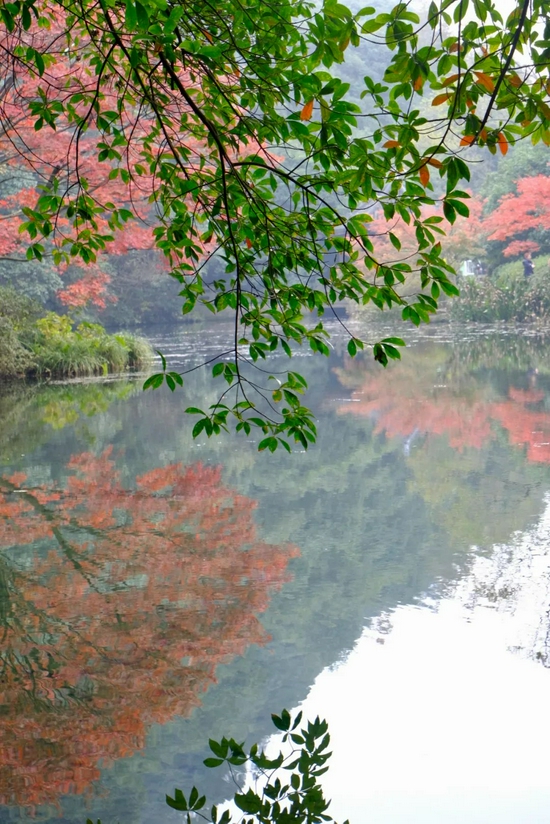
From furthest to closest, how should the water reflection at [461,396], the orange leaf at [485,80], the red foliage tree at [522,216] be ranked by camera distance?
the red foliage tree at [522,216] < the water reflection at [461,396] < the orange leaf at [485,80]

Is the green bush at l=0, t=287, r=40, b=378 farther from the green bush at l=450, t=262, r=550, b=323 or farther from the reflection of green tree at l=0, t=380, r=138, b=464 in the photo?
the green bush at l=450, t=262, r=550, b=323

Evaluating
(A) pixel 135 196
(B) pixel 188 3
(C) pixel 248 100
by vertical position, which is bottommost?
(C) pixel 248 100

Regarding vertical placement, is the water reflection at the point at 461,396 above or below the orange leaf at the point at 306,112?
below

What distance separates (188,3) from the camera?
2.57 m

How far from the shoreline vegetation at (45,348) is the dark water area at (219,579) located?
4.90 m

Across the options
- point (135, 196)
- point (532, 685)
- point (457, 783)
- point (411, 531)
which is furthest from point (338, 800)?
point (135, 196)

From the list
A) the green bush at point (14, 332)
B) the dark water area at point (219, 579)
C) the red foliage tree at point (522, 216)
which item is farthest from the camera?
the red foliage tree at point (522, 216)

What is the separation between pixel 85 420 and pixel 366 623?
6.26 meters

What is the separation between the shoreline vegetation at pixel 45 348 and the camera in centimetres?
1346

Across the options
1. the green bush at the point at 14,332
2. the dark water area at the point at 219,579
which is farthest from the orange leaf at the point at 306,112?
the green bush at the point at 14,332

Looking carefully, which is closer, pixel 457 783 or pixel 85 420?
pixel 457 783

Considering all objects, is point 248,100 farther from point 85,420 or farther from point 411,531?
point 85,420

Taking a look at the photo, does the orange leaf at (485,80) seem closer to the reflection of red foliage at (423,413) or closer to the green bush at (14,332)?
the reflection of red foliage at (423,413)

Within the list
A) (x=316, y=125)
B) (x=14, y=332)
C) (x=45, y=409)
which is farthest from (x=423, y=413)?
(x=14, y=332)
